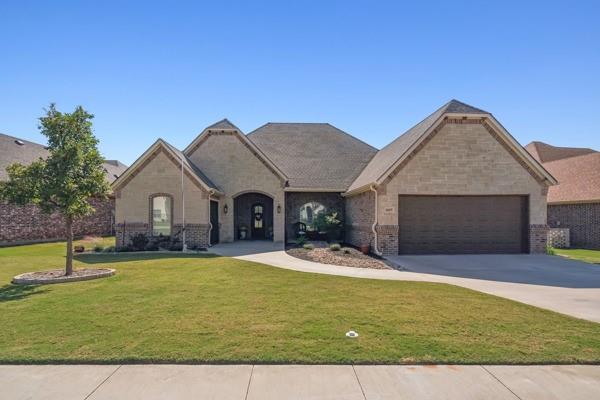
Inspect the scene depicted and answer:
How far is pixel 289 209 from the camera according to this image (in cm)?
2469

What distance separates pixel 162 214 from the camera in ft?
66.3

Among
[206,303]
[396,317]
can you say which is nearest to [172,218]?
[206,303]

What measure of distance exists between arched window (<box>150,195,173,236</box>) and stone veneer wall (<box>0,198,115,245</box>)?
2.70m

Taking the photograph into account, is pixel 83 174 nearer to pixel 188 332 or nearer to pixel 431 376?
pixel 188 332

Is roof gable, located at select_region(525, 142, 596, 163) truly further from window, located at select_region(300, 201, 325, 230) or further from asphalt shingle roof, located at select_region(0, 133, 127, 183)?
asphalt shingle roof, located at select_region(0, 133, 127, 183)

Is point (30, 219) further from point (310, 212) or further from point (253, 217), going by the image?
point (310, 212)

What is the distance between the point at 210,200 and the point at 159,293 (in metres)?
11.9

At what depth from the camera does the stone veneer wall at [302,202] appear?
2462 cm

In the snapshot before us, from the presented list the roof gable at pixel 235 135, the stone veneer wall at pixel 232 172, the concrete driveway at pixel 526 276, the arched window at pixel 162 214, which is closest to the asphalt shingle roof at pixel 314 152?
the stone veneer wall at pixel 232 172

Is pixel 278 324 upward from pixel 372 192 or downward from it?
downward

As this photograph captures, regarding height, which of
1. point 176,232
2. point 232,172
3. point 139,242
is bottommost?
point 139,242

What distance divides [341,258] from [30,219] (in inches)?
817

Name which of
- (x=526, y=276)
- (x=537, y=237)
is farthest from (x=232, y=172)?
(x=537, y=237)

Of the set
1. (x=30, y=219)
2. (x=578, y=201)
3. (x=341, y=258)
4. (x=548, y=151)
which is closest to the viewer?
(x=341, y=258)
